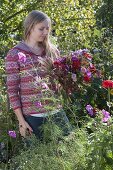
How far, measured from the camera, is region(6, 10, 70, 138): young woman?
11.0ft

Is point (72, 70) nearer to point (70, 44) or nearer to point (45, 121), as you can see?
point (45, 121)

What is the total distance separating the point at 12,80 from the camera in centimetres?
336

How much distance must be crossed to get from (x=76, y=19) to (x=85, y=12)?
0.80ft

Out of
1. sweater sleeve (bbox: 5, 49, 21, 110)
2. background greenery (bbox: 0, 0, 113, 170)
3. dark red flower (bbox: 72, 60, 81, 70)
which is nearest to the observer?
background greenery (bbox: 0, 0, 113, 170)

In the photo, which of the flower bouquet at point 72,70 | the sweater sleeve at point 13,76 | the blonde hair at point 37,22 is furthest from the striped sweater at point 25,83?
the flower bouquet at point 72,70

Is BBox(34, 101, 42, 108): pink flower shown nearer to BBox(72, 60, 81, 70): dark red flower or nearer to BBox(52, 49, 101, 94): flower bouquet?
BBox(52, 49, 101, 94): flower bouquet

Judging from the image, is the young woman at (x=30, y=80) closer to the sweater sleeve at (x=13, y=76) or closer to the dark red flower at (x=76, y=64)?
the sweater sleeve at (x=13, y=76)

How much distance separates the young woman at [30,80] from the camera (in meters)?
3.34

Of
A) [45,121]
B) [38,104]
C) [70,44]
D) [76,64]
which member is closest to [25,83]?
[38,104]

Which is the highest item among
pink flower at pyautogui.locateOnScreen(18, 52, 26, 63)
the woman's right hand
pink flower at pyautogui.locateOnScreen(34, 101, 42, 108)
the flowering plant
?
pink flower at pyautogui.locateOnScreen(18, 52, 26, 63)

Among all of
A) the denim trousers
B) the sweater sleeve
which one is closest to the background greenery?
the denim trousers

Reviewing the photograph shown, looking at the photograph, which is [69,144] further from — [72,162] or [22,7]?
[22,7]

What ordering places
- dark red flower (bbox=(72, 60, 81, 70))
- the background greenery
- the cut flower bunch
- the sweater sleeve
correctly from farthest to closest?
dark red flower (bbox=(72, 60, 81, 70)) → the cut flower bunch → the sweater sleeve → the background greenery

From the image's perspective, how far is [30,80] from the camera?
3369mm
